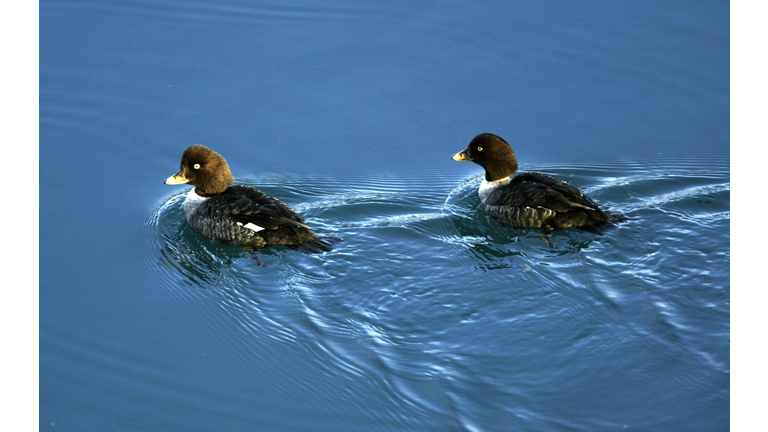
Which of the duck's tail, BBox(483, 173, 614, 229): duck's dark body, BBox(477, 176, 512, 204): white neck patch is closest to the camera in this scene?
the duck's tail

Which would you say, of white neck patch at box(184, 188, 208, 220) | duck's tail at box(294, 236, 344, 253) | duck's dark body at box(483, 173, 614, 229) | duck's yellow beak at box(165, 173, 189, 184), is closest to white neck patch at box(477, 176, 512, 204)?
duck's dark body at box(483, 173, 614, 229)

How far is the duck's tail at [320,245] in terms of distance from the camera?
23.8 feet

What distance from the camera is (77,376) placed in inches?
232

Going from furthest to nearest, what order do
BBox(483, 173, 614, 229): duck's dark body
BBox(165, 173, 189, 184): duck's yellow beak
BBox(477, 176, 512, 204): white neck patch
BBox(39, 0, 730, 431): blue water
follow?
BBox(477, 176, 512, 204): white neck patch → BBox(165, 173, 189, 184): duck's yellow beak → BBox(483, 173, 614, 229): duck's dark body → BBox(39, 0, 730, 431): blue water

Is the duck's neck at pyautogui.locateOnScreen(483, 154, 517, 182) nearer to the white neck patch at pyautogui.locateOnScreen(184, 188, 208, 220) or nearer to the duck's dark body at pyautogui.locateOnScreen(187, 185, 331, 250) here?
the duck's dark body at pyautogui.locateOnScreen(187, 185, 331, 250)

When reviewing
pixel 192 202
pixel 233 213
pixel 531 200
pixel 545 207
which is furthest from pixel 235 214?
pixel 545 207

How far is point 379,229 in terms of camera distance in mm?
7742

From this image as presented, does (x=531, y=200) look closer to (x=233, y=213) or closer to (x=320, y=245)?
(x=320, y=245)

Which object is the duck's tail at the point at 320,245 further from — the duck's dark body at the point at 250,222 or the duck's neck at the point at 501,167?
the duck's neck at the point at 501,167

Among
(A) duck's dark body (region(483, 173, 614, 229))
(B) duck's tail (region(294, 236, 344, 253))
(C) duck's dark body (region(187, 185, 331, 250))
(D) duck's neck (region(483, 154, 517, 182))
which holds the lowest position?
(B) duck's tail (region(294, 236, 344, 253))

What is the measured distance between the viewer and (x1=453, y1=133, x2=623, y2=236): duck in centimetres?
760

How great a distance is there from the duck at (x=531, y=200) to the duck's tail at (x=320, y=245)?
6.30 feet

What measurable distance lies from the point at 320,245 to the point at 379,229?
29.6 inches

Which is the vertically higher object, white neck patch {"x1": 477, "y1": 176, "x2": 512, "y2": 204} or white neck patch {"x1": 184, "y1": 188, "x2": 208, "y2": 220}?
white neck patch {"x1": 477, "y1": 176, "x2": 512, "y2": 204}
